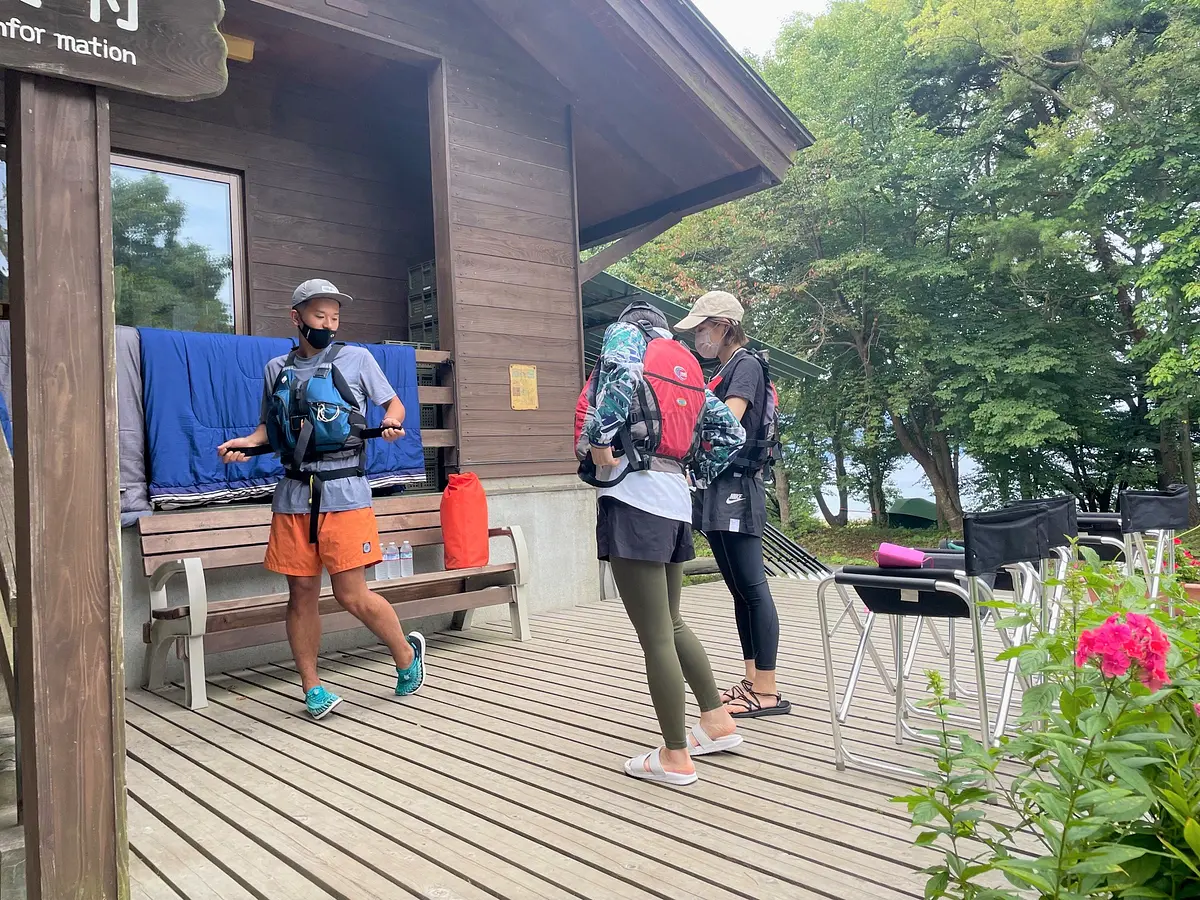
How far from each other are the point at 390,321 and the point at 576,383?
1.98 meters

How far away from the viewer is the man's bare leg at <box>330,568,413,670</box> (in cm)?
408

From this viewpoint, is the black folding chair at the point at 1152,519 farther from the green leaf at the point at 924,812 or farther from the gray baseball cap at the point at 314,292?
the gray baseball cap at the point at 314,292

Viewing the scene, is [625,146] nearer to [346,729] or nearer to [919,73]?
[346,729]

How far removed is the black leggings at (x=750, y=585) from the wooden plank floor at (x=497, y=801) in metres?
0.37

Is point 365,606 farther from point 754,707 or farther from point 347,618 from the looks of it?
point 754,707

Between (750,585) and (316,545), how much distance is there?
195cm

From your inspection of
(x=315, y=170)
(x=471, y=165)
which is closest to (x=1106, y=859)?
(x=471, y=165)

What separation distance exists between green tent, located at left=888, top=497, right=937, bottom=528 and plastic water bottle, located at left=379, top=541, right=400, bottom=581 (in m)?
17.4

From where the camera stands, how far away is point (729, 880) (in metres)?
2.38

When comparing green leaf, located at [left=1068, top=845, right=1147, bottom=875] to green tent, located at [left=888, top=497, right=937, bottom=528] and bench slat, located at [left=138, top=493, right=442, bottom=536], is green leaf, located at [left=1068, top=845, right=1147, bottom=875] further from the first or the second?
green tent, located at [left=888, top=497, right=937, bottom=528]

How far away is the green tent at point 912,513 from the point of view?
822 inches

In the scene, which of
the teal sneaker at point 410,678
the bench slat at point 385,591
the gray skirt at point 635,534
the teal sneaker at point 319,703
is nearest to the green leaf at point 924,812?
the gray skirt at point 635,534

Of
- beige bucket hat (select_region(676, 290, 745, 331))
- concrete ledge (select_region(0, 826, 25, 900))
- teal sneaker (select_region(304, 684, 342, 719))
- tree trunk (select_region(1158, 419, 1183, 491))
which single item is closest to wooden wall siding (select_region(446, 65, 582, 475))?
teal sneaker (select_region(304, 684, 342, 719))

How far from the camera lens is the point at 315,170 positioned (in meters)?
7.55
